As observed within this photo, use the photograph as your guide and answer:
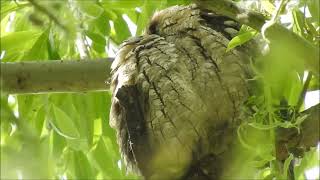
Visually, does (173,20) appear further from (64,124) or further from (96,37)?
(64,124)

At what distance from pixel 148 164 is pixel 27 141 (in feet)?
3.14

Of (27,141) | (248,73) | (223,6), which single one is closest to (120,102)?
(248,73)

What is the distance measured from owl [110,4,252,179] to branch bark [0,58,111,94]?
0.29 ft

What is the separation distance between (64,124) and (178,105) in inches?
13.0

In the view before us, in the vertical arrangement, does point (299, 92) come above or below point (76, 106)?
above

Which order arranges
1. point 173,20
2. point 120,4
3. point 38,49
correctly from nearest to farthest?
point 120,4 → point 38,49 → point 173,20

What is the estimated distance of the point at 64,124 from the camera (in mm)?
1703

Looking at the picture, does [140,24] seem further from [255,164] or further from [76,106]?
[255,164]

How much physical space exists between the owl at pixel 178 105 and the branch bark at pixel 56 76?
3.5 inches

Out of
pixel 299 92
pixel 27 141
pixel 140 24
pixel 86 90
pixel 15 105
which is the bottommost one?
pixel 15 105

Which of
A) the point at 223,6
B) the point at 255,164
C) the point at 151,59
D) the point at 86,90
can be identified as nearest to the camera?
the point at 223,6

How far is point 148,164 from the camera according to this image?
160cm

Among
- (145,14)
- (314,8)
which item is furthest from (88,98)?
(314,8)

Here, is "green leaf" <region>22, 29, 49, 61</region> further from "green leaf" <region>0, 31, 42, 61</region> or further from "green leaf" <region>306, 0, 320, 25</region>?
"green leaf" <region>306, 0, 320, 25</region>
